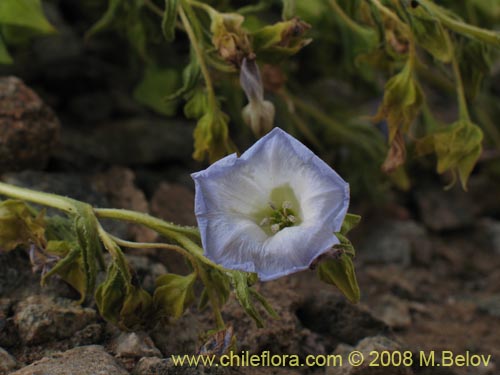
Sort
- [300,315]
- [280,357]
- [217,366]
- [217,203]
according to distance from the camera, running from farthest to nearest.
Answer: [300,315] < [280,357] < [217,366] < [217,203]

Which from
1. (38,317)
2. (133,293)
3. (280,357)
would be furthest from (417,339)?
(38,317)

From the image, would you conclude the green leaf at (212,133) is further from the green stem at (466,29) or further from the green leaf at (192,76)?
the green stem at (466,29)

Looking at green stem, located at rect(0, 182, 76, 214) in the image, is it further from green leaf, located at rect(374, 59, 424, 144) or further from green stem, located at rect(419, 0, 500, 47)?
green stem, located at rect(419, 0, 500, 47)

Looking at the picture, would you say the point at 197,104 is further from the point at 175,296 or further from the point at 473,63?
the point at 473,63

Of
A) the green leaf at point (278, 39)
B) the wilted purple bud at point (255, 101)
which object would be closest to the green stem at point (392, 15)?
the green leaf at point (278, 39)

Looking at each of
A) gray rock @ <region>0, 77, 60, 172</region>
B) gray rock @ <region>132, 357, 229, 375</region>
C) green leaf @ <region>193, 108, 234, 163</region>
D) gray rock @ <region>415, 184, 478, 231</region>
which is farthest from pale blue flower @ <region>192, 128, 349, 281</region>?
gray rock @ <region>415, 184, 478, 231</region>

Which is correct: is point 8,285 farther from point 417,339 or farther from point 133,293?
point 417,339
